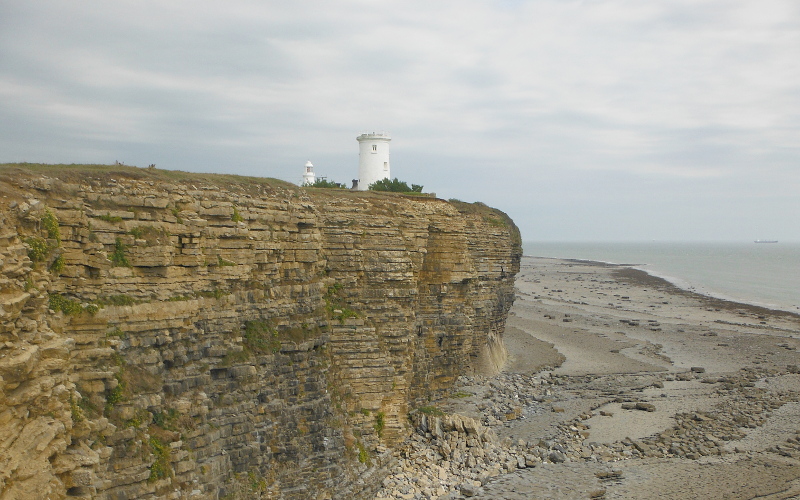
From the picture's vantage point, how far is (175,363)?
16031 mm

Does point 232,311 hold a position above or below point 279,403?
above

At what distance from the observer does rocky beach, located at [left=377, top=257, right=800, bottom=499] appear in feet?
81.1

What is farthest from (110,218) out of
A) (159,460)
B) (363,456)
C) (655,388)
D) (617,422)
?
(655,388)

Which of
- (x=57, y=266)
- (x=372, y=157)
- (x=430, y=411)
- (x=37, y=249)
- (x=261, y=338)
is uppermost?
(x=372, y=157)

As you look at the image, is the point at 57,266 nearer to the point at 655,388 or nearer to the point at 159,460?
the point at 159,460

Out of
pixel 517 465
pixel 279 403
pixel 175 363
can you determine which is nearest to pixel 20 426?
pixel 175 363

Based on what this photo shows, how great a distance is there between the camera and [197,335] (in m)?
16.7

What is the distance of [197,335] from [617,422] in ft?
78.5

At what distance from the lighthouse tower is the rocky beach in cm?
1813

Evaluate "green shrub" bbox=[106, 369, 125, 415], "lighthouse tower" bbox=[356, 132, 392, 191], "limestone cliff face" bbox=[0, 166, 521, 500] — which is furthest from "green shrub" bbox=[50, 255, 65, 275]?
"lighthouse tower" bbox=[356, 132, 392, 191]

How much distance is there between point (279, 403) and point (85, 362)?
6499 mm

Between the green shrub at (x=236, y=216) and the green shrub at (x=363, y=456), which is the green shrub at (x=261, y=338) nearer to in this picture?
the green shrub at (x=236, y=216)

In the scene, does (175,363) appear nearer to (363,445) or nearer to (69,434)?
(69,434)

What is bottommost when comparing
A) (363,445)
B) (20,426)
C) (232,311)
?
(363,445)
